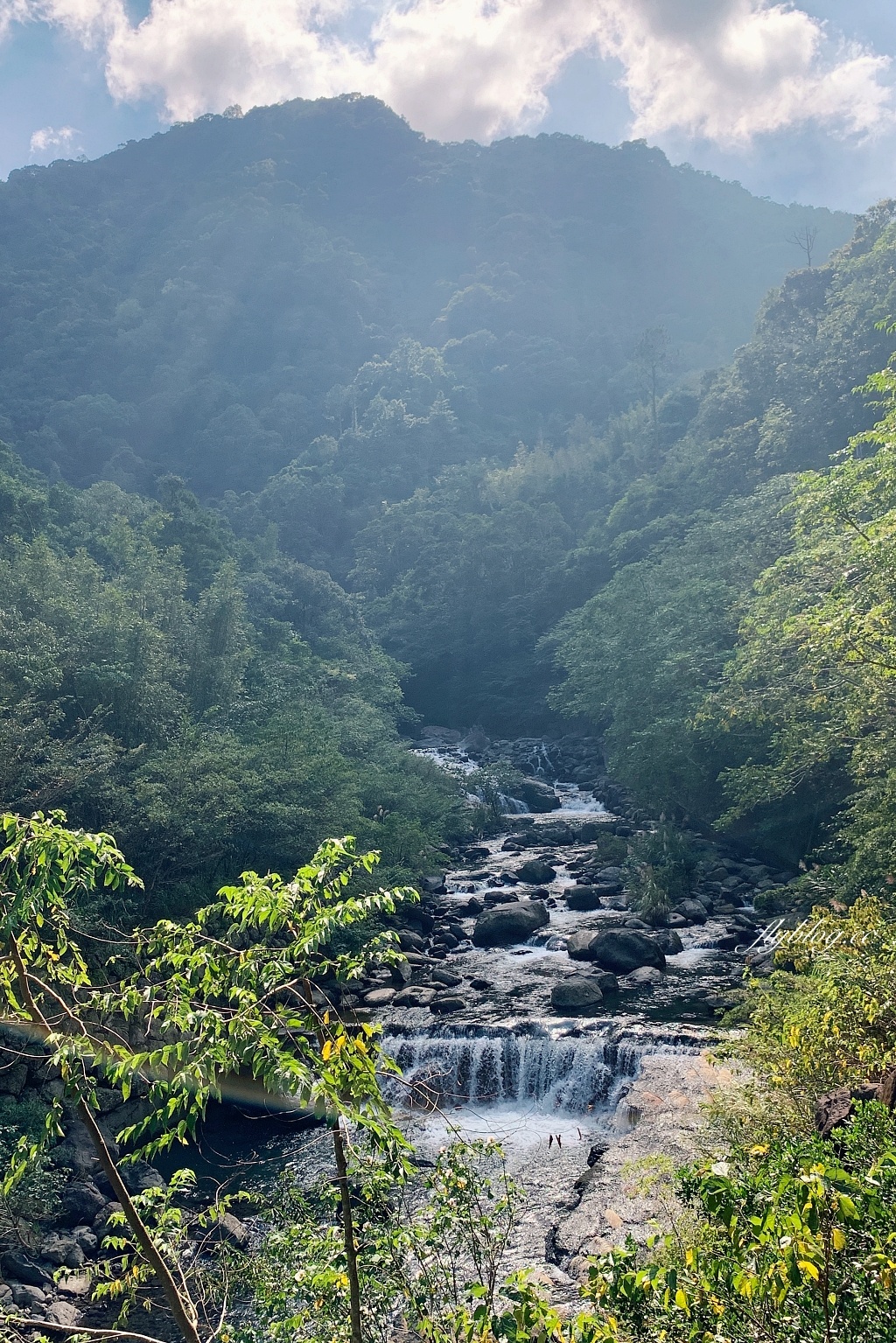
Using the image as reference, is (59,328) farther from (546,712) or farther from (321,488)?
(546,712)

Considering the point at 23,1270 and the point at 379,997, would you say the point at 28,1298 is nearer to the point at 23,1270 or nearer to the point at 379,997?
the point at 23,1270

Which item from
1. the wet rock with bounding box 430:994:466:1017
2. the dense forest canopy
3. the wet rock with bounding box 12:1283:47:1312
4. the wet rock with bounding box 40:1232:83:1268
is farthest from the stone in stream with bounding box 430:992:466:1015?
the wet rock with bounding box 12:1283:47:1312

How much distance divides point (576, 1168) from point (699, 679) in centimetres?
1850

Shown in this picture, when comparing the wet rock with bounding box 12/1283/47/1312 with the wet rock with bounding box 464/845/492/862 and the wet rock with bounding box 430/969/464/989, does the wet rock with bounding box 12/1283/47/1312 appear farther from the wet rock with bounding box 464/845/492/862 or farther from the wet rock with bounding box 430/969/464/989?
the wet rock with bounding box 464/845/492/862

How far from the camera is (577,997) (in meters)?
16.7

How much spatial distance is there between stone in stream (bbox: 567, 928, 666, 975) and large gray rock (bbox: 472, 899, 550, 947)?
2018 millimetres

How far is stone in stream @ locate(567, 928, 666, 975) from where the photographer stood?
1847 cm

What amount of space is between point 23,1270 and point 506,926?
→ 12.8 metres

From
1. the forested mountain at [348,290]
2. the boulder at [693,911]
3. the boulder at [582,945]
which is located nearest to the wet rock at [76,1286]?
the boulder at [582,945]

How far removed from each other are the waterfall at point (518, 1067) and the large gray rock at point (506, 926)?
210 inches

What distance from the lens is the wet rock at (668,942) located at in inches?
755

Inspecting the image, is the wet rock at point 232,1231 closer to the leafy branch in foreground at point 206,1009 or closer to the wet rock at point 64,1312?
the wet rock at point 64,1312

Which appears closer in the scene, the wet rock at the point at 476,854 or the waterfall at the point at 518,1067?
the waterfall at the point at 518,1067

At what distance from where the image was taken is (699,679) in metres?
28.3
